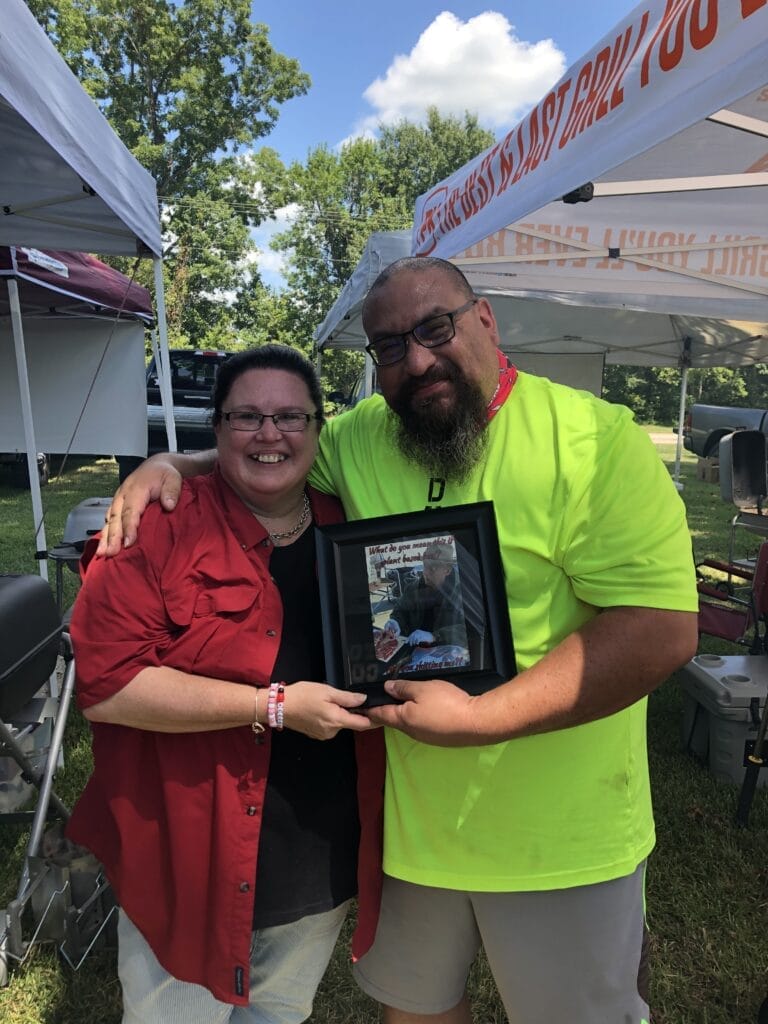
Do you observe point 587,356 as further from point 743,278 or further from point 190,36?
point 190,36

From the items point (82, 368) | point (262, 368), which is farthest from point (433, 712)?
point (82, 368)

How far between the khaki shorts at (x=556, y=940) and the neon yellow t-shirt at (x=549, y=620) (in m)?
0.07

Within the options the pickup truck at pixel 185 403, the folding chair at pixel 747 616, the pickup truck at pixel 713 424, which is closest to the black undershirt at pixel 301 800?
the folding chair at pixel 747 616

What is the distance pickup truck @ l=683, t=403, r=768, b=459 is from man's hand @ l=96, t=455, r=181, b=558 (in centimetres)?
1631

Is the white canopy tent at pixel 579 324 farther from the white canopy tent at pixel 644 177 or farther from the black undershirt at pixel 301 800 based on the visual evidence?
the black undershirt at pixel 301 800

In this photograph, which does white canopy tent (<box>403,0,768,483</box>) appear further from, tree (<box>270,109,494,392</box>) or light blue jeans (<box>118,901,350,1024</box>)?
tree (<box>270,109,494,392</box>)

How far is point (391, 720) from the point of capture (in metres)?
1.26

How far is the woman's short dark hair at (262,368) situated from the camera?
5.05ft

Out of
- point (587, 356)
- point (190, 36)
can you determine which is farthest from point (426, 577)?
point (190, 36)

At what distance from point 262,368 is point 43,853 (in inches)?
77.5

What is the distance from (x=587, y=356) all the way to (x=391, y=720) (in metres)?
11.7

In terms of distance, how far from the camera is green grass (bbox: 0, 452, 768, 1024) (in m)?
2.25

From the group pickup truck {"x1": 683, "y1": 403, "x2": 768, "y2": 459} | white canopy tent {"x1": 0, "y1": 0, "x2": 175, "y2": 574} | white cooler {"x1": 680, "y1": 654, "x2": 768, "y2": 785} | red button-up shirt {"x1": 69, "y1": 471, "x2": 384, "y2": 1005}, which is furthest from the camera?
pickup truck {"x1": 683, "y1": 403, "x2": 768, "y2": 459}

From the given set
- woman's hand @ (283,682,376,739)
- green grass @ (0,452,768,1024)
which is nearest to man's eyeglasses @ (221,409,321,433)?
woman's hand @ (283,682,376,739)
